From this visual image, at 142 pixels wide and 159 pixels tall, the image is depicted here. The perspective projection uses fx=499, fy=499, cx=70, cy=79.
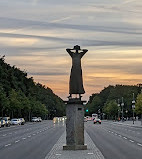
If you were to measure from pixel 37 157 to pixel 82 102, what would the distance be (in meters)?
4.84

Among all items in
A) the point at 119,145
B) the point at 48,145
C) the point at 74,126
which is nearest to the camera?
the point at 74,126

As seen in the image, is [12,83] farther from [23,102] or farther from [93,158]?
[93,158]

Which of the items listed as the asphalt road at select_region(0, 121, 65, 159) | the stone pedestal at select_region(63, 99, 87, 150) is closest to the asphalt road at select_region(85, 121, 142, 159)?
the stone pedestal at select_region(63, 99, 87, 150)

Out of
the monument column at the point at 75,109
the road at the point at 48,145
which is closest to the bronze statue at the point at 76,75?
the monument column at the point at 75,109

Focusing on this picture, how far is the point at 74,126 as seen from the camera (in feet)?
88.0

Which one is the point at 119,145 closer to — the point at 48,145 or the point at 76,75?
the point at 48,145

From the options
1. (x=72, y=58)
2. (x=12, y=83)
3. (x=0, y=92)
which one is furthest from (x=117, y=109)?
(x=72, y=58)

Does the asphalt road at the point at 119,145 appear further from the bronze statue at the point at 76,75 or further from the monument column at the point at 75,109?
the bronze statue at the point at 76,75

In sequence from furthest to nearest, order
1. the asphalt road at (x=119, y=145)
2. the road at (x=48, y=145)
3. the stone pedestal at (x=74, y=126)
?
the stone pedestal at (x=74, y=126), the road at (x=48, y=145), the asphalt road at (x=119, y=145)

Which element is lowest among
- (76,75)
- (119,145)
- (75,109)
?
(119,145)

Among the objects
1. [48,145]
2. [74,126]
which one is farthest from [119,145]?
[74,126]

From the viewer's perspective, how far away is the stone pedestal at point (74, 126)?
87.9 feet

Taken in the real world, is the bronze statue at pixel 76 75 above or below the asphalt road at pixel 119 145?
above

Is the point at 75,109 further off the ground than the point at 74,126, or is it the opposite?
the point at 75,109
